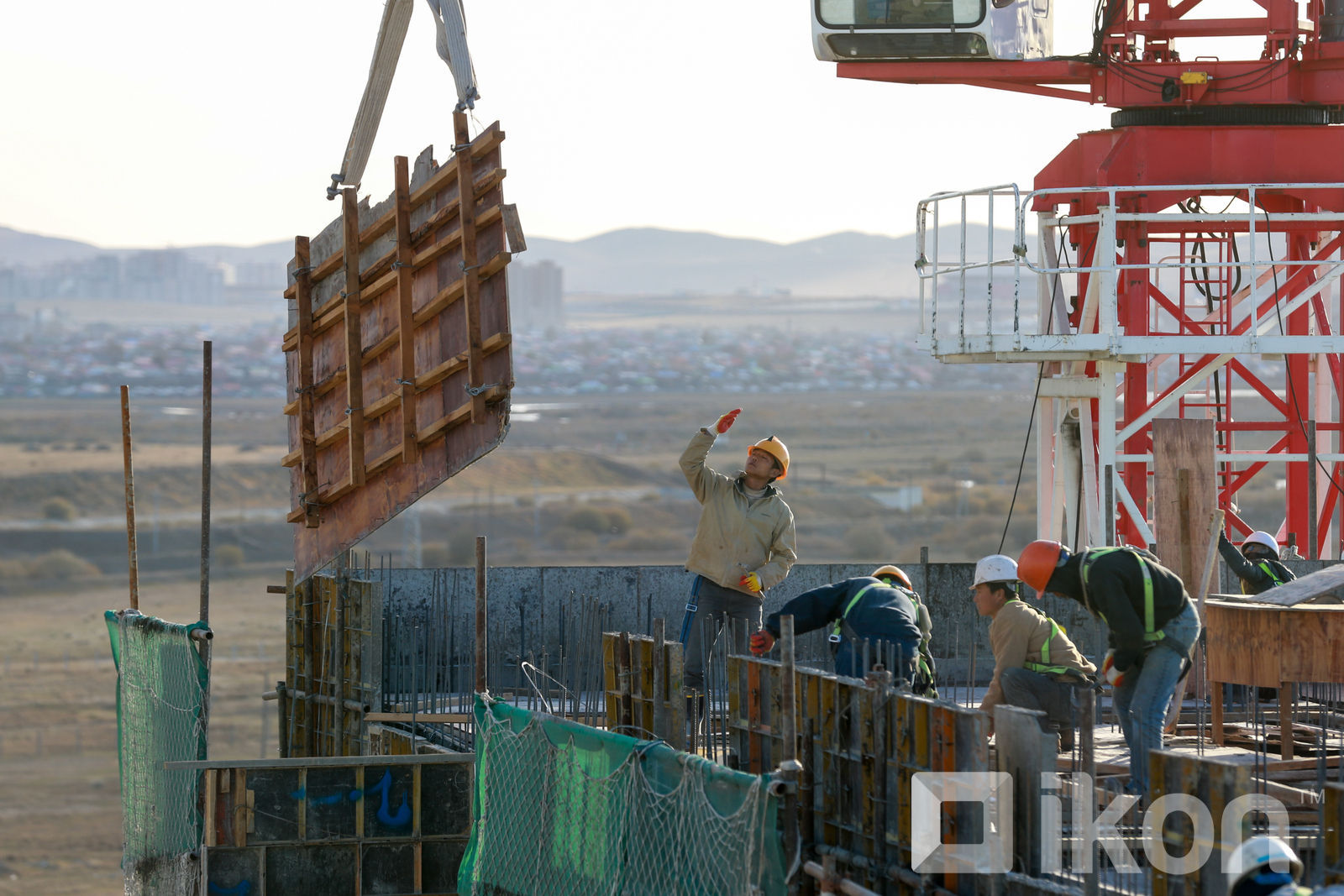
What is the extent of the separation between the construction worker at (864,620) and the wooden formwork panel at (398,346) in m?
2.39

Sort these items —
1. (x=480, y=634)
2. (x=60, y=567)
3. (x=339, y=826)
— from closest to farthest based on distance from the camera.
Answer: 1. (x=480, y=634)
2. (x=339, y=826)
3. (x=60, y=567)

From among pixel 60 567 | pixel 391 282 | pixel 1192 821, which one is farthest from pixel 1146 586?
pixel 60 567

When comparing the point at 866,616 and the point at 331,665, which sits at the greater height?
the point at 866,616

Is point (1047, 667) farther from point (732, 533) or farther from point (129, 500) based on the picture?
point (129, 500)

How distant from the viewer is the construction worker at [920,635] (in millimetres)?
12055

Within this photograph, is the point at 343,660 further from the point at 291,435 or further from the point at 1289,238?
the point at 1289,238

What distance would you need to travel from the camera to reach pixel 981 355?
1939 centimetres

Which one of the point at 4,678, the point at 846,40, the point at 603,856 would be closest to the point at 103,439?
the point at 4,678

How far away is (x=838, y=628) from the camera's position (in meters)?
13.0

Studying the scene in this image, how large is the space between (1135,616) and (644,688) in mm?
3202

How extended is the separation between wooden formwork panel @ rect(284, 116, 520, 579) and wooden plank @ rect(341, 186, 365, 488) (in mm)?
10

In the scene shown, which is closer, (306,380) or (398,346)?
(398,346)

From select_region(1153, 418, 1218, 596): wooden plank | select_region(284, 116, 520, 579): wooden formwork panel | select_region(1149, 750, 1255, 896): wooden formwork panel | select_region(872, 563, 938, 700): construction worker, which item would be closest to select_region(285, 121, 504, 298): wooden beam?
select_region(284, 116, 520, 579): wooden formwork panel

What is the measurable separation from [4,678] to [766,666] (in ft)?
304
